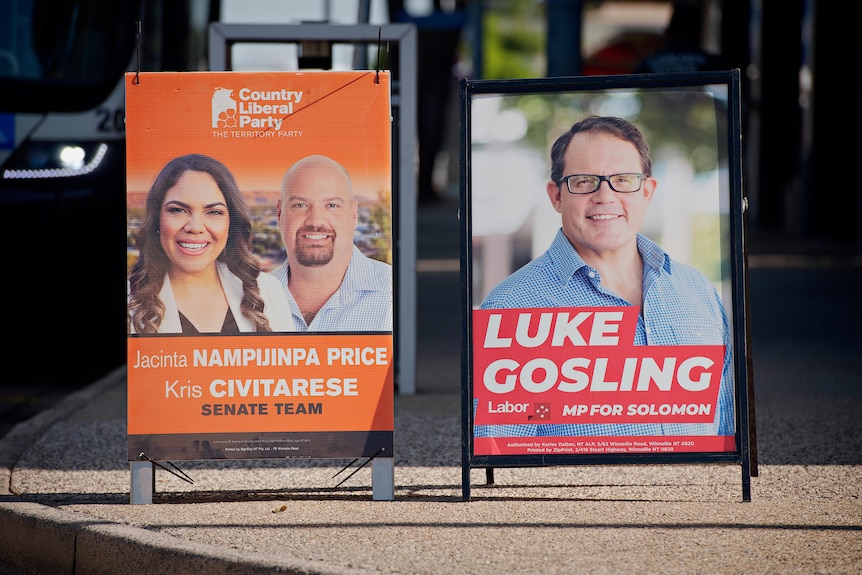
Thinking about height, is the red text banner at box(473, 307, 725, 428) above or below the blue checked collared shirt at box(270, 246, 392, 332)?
below

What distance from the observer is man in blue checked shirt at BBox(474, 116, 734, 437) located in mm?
5078

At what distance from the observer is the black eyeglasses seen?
5078 millimetres

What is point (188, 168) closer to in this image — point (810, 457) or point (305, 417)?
point (305, 417)

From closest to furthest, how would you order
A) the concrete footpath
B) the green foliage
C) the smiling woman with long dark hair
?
1. the concrete footpath
2. the smiling woman with long dark hair
3. the green foliage

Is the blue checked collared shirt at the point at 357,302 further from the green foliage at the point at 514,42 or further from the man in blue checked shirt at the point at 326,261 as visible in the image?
the green foliage at the point at 514,42

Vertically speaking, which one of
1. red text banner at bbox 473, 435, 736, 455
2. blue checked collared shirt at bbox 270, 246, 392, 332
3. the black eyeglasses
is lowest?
red text banner at bbox 473, 435, 736, 455

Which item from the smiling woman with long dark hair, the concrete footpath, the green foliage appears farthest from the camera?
the green foliage

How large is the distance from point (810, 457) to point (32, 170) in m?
5.69

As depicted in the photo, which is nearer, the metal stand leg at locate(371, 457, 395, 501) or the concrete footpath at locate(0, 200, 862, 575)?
the concrete footpath at locate(0, 200, 862, 575)

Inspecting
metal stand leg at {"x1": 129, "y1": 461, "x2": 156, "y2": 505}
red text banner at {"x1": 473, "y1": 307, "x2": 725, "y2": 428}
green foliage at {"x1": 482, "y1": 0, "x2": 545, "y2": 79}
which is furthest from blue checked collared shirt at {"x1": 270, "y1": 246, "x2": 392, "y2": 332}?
green foliage at {"x1": 482, "y1": 0, "x2": 545, "y2": 79}

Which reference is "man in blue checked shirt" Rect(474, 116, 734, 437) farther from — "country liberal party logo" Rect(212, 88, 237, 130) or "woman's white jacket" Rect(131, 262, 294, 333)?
"country liberal party logo" Rect(212, 88, 237, 130)

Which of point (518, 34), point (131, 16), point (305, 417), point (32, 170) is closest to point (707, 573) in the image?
point (305, 417)

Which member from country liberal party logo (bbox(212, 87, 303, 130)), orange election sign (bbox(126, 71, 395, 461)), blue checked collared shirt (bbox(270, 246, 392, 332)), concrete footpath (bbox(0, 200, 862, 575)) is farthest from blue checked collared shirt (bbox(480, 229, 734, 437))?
country liberal party logo (bbox(212, 87, 303, 130))

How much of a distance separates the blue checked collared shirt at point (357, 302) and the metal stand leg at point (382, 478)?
546 mm
